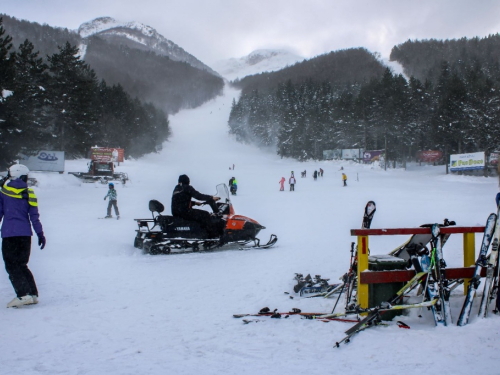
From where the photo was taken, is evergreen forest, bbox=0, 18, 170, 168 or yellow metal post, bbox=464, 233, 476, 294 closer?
yellow metal post, bbox=464, 233, 476, 294

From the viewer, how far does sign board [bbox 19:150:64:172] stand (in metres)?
29.7

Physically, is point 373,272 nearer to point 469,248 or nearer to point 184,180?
point 469,248

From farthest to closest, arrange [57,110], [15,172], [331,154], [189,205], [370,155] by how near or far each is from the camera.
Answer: [331,154]
[370,155]
[57,110]
[189,205]
[15,172]

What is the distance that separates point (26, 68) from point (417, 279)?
42.0 meters

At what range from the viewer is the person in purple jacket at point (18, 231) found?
15.0 ft

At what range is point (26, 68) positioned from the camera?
36500 millimetres

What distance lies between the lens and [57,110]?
1524 inches

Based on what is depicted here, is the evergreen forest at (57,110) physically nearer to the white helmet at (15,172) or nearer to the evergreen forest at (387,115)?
the white helmet at (15,172)

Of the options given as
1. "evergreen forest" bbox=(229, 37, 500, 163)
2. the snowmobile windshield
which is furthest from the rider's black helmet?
"evergreen forest" bbox=(229, 37, 500, 163)

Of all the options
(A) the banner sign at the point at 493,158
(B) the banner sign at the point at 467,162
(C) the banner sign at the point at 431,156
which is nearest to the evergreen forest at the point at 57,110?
(B) the banner sign at the point at 467,162

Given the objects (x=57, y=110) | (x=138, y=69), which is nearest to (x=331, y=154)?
(x=57, y=110)

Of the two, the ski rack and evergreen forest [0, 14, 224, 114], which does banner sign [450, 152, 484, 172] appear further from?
evergreen forest [0, 14, 224, 114]

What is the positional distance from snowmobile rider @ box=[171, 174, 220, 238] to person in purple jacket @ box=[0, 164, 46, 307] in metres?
3.68

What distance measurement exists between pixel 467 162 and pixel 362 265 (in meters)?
39.6
